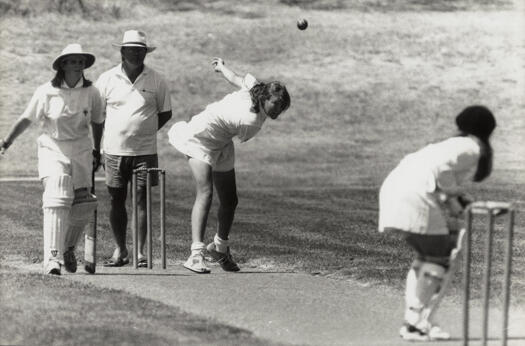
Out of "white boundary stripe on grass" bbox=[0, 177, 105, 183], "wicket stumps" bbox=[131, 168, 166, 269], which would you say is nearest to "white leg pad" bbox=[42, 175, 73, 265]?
"wicket stumps" bbox=[131, 168, 166, 269]

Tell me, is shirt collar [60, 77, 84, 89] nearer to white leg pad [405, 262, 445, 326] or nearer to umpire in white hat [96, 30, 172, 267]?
umpire in white hat [96, 30, 172, 267]

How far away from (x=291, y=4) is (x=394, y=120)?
10932 mm

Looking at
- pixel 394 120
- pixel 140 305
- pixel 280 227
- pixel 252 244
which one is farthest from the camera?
pixel 394 120

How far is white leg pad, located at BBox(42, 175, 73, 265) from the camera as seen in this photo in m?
11.5

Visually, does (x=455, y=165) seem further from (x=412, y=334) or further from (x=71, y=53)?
(x=71, y=53)

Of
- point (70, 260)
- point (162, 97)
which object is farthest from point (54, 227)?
point (162, 97)

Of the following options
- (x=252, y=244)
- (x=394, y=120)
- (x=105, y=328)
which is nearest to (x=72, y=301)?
(x=105, y=328)

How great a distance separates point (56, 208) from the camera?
11.5 meters

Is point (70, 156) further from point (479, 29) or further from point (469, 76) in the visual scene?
point (479, 29)

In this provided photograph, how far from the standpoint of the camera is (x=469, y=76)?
3809cm

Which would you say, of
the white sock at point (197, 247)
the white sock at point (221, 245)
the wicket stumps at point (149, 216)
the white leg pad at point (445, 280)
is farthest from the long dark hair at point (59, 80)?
the white leg pad at point (445, 280)

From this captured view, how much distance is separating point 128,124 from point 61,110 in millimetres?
1212

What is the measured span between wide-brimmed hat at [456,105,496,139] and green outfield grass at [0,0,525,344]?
299 inches

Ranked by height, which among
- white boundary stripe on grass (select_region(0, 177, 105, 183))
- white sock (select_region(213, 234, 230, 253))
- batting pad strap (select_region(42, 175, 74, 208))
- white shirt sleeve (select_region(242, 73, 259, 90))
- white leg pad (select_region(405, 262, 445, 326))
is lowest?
white boundary stripe on grass (select_region(0, 177, 105, 183))
